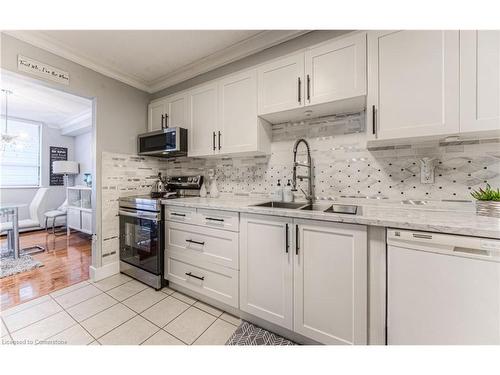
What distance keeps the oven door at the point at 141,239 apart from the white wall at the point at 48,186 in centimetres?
318

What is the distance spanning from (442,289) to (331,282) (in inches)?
19.8

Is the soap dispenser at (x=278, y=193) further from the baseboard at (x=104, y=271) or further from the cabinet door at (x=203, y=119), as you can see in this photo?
the baseboard at (x=104, y=271)

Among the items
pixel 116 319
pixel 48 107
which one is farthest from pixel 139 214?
pixel 48 107

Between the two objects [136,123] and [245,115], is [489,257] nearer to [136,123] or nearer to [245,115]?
[245,115]

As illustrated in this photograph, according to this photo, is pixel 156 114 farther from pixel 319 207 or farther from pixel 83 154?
pixel 83 154

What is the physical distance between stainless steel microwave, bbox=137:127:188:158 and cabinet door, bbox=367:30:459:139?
5.85ft

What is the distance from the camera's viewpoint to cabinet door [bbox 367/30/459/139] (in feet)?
3.77

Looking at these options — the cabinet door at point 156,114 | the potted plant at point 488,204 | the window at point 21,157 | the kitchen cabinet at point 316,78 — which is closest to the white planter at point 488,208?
the potted plant at point 488,204

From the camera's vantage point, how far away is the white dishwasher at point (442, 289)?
2.91 feet

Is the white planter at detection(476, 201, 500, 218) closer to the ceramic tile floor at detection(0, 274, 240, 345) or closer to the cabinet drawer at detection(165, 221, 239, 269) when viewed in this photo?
the cabinet drawer at detection(165, 221, 239, 269)

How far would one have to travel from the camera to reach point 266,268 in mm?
1441

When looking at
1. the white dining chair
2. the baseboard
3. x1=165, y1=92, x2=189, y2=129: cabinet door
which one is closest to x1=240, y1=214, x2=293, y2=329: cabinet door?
x1=165, y1=92, x2=189, y2=129: cabinet door
